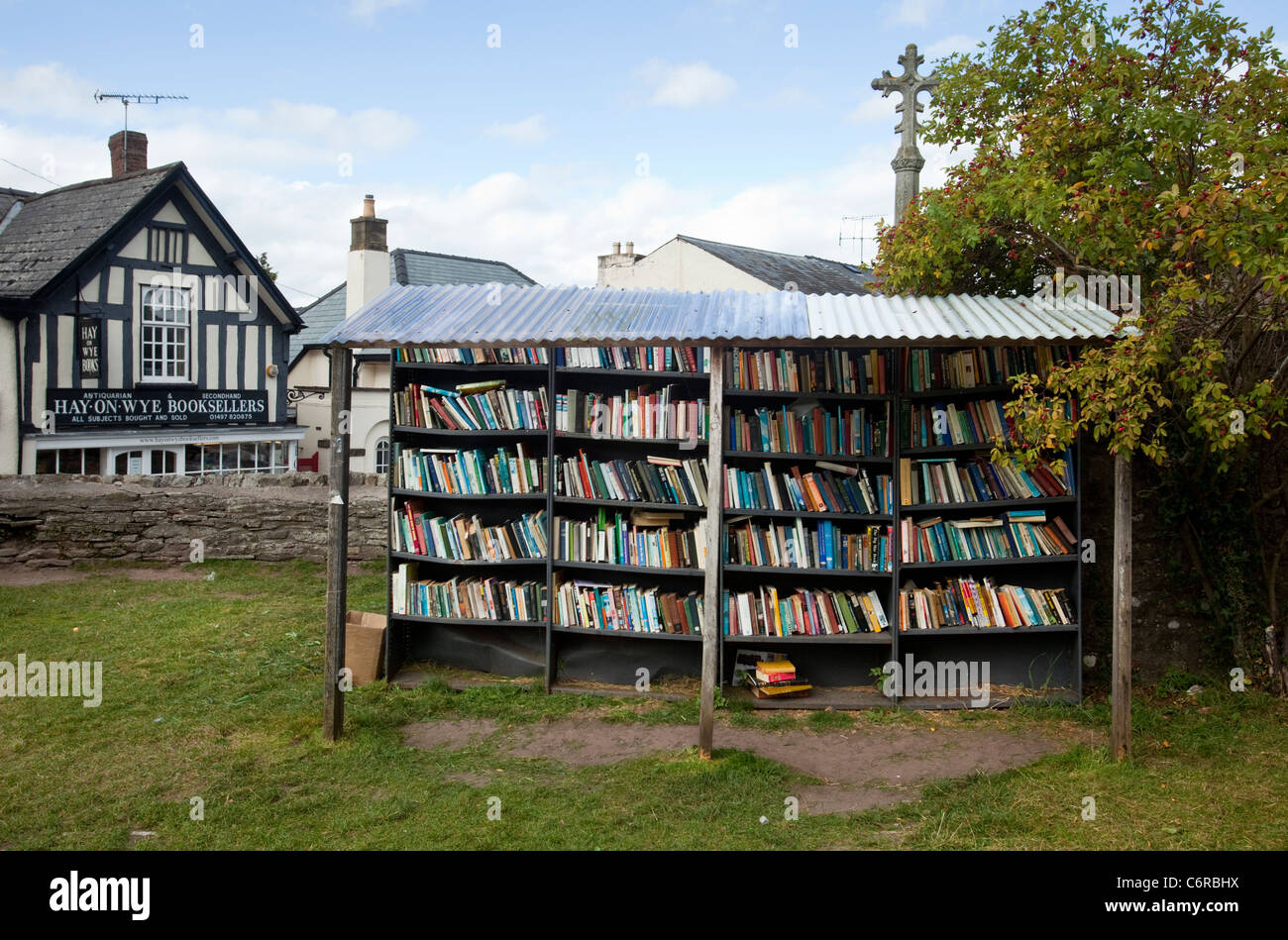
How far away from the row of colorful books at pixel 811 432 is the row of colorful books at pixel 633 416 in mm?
293

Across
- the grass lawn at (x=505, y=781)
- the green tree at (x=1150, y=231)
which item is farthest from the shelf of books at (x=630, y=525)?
the green tree at (x=1150, y=231)

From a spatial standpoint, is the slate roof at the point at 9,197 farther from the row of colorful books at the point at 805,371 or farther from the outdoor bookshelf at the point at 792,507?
the row of colorful books at the point at 805,371

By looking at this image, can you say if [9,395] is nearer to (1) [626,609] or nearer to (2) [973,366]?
(1) [626,609]

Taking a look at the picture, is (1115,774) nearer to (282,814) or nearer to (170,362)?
(282,814)

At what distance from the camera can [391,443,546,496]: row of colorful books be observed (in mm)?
7141

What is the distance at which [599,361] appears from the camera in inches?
278

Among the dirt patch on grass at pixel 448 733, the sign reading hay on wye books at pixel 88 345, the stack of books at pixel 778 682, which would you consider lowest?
the dirt patch on grass at pixel 448 733

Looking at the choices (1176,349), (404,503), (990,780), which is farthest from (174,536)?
(1176,349)

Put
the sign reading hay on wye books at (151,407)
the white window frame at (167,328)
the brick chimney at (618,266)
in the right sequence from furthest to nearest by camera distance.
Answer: the brick chimney at (618,266) < the white window frame at (167,328) < the sign reading hay on wye books at (151,407)

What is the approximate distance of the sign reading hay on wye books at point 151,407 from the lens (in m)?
15.5

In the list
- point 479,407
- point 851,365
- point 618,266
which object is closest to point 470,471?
point 479,407

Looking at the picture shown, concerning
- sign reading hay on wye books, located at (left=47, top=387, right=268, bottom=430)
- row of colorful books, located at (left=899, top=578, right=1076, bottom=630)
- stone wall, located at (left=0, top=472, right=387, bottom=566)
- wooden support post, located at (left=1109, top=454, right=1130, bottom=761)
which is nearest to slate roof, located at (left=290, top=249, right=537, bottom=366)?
sign reading hay on wye books, located at (left=47, top=387, right=268, bottom=430)

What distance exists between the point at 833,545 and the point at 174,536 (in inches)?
338

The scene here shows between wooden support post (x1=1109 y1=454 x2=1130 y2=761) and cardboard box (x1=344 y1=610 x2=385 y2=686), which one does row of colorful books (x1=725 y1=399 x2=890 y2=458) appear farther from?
cardboard box (x1=344 y1=610 x2=385 y2=686)
